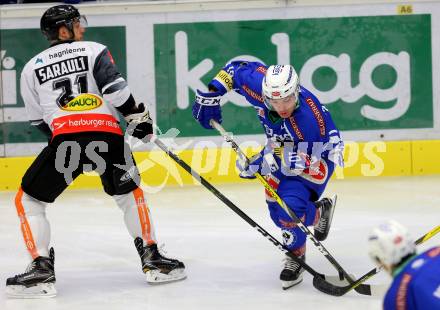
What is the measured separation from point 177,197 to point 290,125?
213 centimetres

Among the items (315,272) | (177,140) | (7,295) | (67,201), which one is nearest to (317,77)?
(177,140)

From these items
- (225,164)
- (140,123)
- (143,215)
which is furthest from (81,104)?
(225,164)

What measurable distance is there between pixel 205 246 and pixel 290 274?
899 millimetres

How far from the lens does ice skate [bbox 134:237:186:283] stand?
4.30 meters

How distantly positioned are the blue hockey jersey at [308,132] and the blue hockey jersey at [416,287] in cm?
190

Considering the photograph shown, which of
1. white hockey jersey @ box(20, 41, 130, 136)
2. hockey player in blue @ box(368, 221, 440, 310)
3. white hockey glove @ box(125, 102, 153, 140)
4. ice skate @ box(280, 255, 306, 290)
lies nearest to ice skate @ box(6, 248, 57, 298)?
white hockey jersey @ box(20, 41, 130, 136)

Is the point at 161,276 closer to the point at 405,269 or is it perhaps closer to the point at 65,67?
the point at 65,67

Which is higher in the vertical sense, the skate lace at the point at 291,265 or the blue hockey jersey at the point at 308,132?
the blue hockey jersey at the point at 308,132

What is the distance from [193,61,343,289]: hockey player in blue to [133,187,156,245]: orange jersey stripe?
1.67ft

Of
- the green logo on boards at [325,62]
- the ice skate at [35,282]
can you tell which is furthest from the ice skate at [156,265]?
the green logo on boards at [325,62]

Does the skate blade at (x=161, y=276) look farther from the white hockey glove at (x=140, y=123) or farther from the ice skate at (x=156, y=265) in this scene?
the white hockey glove at (x=140, y=123)

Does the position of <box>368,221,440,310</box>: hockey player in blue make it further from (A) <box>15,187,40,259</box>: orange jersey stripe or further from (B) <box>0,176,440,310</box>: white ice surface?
(A) <box>15,187,40,259</box>: orange jersey stripe

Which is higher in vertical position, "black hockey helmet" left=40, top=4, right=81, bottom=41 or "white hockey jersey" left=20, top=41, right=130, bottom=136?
"black hockey helmet" left=40, top=4, right=81, bottom=41

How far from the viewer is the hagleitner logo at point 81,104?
13.8 feet
